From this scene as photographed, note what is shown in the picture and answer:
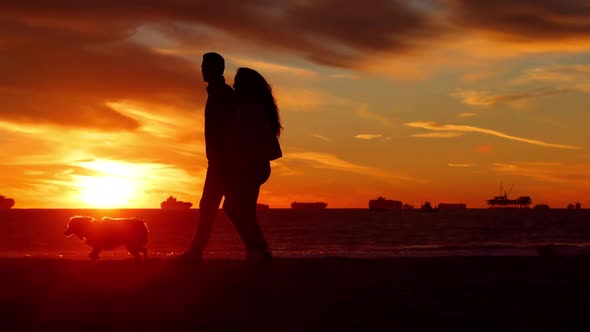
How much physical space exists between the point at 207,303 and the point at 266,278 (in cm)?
177

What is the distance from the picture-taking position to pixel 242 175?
9.64m

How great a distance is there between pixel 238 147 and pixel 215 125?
827mm

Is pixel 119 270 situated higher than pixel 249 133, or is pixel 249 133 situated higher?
pixel 249 133

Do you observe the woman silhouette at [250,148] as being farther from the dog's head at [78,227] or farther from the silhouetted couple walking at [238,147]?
the dog's head at [78,227]

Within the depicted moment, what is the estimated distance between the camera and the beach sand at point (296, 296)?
623 centimetres

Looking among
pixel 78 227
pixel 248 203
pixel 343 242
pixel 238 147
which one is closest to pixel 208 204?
pixel 248 203

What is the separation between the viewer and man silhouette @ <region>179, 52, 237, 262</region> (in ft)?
33.4

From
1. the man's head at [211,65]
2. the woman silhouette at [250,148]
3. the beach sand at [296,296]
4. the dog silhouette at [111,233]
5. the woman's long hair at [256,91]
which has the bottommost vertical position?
the beach sand at [296,296]

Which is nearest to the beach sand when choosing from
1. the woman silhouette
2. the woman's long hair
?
the woman silhouette

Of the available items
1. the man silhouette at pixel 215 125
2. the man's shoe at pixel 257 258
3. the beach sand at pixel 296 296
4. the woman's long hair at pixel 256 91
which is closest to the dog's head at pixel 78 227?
the beach sand at pixel 296 296

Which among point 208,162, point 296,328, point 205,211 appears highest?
point 208,162

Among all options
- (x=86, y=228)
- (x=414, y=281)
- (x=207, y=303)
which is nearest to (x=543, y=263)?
(x=414, y=281)

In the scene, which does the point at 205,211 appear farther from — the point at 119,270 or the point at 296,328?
the point at 296,328

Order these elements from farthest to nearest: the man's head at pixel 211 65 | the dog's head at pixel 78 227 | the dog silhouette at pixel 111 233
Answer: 1. the dog's head at pixel 78 227
2. the dog silhouette at pixel 111 233
3. the man's head at pixel 211 65
